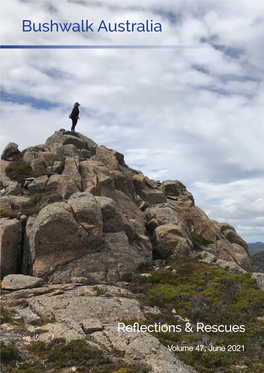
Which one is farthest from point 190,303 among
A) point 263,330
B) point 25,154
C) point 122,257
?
point 25,154

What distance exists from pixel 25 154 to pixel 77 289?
92.6ft

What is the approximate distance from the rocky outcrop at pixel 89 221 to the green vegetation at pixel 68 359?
10.1 meters

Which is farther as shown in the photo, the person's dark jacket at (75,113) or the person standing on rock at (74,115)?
the person's dark jacket at (75,113)

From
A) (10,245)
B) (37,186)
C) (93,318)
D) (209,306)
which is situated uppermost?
(37,186)

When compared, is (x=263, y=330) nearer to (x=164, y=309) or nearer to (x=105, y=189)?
(x=164, y=309)

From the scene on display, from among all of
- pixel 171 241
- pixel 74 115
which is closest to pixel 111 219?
pixel 171 241

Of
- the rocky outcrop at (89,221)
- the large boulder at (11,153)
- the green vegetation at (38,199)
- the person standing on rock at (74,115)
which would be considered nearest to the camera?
the rocky outcrop at (89,221)

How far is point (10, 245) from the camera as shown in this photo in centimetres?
2461

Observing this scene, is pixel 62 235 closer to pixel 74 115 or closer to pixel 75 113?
pixel 75 113

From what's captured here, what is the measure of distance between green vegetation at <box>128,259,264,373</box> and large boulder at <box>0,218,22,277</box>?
376 inches

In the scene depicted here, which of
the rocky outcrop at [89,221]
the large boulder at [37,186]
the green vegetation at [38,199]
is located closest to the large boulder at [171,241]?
the rocky outcrop at [89,221]

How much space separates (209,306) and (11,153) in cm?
3651

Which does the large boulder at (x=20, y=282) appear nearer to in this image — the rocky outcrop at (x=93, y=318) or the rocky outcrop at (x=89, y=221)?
the rocky outcrop at (x=93, y=318)

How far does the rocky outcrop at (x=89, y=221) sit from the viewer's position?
79.8 ft
